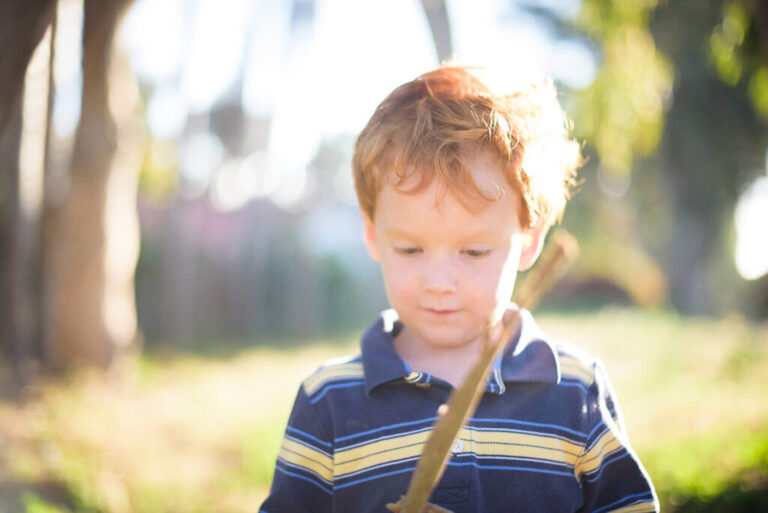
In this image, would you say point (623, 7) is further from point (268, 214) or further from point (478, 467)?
point (268, 214)

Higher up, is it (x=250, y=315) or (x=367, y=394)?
(x=367, y=394)

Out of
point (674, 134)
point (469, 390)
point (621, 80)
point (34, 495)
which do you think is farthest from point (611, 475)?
point (674, 134)

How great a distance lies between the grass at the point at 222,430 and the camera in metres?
2.99

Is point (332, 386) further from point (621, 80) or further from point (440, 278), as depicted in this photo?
point (621, 80)

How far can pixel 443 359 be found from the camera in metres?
1.48

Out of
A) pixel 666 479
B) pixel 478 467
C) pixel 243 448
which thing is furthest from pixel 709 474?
pixel 243 448

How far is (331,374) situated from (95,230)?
4.70 m

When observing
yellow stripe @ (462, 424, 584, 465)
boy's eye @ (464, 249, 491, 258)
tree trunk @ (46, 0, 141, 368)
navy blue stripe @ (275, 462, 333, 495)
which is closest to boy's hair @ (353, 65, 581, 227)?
boy's eye @ (464, 249, 491, 258)

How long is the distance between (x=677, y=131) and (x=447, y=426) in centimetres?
1421

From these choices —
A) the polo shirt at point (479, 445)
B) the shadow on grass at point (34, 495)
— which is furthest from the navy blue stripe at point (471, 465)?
the shadow on grass at point (34, 495)

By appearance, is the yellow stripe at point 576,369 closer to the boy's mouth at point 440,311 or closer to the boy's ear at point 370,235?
the boy's mouth at point 440,311

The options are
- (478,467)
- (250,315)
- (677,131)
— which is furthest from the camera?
(677,131)

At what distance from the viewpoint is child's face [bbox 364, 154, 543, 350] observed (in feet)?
4.28

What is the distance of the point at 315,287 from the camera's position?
10.8m
